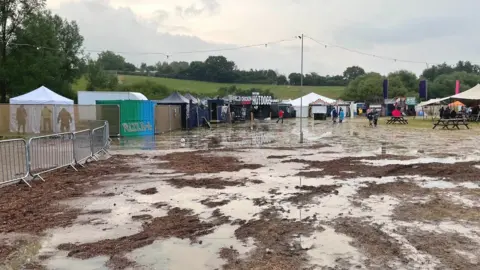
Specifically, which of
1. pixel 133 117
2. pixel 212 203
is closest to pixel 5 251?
pixel 212 203

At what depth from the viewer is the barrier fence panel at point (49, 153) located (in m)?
10.6

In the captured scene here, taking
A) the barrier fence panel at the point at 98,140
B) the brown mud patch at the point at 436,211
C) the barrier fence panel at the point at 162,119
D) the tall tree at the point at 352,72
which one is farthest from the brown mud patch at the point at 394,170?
the tall tree at the point at 352,72

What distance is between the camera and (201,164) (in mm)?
13219

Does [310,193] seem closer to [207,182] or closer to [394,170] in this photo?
[207,182]

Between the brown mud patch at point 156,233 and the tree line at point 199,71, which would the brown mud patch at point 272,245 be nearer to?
the brown mud patch at point 156,233

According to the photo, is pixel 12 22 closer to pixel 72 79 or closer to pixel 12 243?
pixel 72 79

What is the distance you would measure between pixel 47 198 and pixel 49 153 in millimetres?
3690

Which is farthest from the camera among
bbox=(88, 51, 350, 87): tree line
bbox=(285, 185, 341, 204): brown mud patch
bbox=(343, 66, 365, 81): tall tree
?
bbox=(343, 66, 365, 81): tall tree

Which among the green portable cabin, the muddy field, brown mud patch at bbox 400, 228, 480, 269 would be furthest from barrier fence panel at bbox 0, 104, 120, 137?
brown mud patch at bbox 400, 228, 480, 269

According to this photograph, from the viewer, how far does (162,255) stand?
17.2 feet

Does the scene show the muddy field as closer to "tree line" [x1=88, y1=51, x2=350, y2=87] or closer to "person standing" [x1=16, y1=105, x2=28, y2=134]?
"person standing" [x1=16, y1=105, x2=28, y2=134]

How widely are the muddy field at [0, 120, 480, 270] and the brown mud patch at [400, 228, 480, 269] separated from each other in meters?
0.01

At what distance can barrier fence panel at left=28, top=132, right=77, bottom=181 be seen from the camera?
10.6 meters

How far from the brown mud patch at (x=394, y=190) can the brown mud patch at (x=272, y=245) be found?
2672mm
